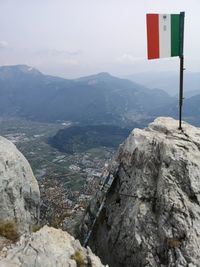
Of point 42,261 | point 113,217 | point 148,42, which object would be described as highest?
point 148,42

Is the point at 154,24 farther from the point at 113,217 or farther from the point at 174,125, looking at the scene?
the point at 113,217

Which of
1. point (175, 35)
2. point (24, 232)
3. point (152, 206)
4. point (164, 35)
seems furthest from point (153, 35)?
point (24, 232)

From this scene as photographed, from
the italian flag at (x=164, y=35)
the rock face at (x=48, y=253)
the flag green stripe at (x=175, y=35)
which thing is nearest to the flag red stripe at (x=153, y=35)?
the italian flag at (x=164, y=35)

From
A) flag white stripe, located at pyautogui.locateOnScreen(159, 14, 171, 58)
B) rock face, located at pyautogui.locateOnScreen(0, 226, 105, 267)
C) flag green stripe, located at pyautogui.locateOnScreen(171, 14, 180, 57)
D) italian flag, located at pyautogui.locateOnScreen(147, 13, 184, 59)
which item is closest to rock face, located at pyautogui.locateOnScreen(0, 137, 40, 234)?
rock face, located at pyautogui.locateOnScreen(0, 226, 105, 267)

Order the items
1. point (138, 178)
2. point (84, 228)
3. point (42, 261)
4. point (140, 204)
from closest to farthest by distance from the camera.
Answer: point (42, 261) → point (140, 204) → point (138, 178) → point (84, 228)

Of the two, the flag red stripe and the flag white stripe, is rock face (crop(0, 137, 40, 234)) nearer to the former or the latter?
the flag red stripe

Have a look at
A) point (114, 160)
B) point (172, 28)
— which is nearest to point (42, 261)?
point (114, 160)

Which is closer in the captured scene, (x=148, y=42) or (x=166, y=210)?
(x=166, y=210)
